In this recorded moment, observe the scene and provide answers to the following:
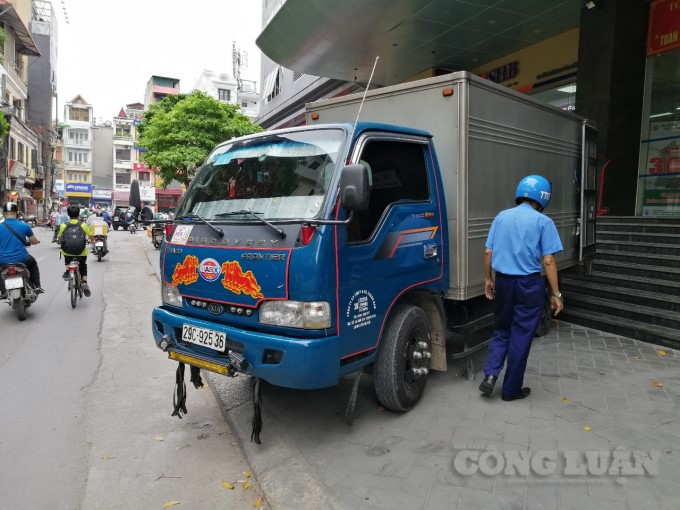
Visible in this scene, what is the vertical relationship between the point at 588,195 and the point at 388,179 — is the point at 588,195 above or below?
above

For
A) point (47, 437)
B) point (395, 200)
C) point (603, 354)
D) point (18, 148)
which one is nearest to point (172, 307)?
point (47, 437)

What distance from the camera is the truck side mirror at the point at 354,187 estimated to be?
3055mm

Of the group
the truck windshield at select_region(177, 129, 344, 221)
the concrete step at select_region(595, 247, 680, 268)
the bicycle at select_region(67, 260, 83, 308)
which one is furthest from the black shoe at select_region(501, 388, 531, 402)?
the bicycle at select_region(67, 260, 83, 308)

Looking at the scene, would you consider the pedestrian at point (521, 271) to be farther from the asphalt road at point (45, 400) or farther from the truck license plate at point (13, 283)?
the truck license plate at point (13, 283)

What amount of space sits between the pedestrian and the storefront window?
8.70m

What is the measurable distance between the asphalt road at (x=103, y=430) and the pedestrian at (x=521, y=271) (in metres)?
2.25

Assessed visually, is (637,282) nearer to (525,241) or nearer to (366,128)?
(525,241)

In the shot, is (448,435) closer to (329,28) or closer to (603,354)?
(603,354)

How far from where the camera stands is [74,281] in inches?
325

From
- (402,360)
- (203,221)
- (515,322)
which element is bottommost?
(402,360)

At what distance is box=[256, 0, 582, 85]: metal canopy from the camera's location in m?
→ 11.3

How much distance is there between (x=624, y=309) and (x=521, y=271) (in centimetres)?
321

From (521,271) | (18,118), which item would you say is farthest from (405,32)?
(18,118)

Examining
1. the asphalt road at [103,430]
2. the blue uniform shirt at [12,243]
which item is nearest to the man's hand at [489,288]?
the asphalt road at [103,430]
